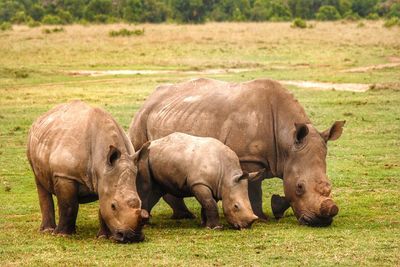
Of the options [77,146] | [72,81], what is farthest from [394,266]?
[72,81]

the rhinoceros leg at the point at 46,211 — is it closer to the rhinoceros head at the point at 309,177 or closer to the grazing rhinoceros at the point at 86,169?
the grazing rhinoceros at the point at 86,169

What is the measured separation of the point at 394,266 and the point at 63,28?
4807 cm

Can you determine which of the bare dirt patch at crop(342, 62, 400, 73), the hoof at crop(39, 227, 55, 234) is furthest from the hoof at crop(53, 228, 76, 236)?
the bare dirt patch at crop(342, 62, 400, 73)

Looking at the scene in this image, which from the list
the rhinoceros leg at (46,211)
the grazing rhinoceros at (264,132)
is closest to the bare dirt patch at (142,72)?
the grazing rhinoceros at (264,132)

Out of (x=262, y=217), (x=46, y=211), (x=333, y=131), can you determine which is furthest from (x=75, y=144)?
(x=333, y=131)

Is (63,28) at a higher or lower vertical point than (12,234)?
lower

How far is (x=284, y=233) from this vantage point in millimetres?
11891

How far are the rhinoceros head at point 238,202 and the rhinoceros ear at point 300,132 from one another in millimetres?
795

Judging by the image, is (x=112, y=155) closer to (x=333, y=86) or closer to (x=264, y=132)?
(x=264, y=132)

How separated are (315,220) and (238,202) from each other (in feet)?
3.27

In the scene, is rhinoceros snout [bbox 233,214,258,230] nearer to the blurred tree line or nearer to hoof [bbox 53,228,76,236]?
hoof [bbox 53,228,76,236]

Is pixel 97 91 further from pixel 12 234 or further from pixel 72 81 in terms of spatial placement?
pixel 12 234

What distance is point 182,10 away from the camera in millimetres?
80625

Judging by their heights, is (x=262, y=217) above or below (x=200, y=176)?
below
